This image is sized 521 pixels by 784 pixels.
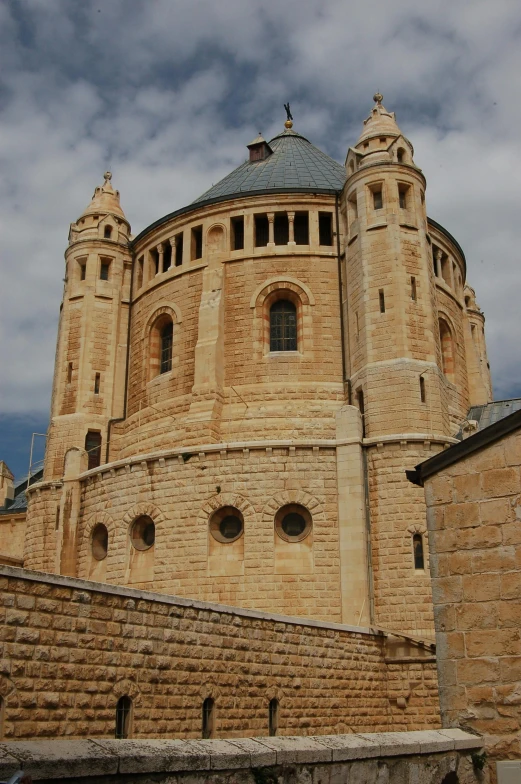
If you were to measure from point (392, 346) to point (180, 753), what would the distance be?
808 inches

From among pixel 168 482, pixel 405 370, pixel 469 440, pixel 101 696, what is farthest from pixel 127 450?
pixel 469 440

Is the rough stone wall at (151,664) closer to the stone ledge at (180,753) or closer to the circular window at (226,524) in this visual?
the stone ledge at (180,753)

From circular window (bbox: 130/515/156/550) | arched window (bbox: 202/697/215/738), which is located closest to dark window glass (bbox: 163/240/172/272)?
circular window (bbox: 130/515/156/550)

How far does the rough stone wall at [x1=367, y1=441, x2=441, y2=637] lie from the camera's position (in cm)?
2138

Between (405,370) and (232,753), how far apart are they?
19675 mm

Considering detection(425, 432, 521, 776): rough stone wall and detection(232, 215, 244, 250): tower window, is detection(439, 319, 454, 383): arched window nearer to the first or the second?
detection(232, 215, 244, 250): tower window

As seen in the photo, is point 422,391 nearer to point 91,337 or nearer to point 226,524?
point 226,524

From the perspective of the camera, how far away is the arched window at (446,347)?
29.7 meters

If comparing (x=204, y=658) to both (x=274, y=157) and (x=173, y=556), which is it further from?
(x=274, y=157)

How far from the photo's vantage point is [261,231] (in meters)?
29.9

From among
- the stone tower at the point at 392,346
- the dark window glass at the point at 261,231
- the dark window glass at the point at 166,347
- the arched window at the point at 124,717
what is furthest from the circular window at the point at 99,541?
the arched window at the point at 124,717

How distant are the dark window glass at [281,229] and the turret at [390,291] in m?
2.22

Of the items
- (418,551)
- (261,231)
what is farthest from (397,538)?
(261,231)

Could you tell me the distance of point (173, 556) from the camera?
23406mm
